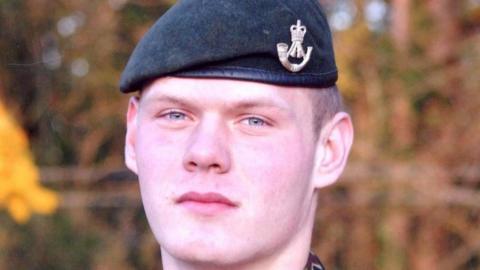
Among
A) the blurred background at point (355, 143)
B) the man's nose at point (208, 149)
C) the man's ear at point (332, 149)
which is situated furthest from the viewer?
the blurred background at point (355, 143)

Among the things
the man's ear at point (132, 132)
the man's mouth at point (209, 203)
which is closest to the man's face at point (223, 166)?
the man's mouth at point (209, 203)

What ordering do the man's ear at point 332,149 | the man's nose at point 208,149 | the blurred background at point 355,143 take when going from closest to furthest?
the man's nose at point 208,149, the man's ear at point 332,149, the blurred background at point 355,143

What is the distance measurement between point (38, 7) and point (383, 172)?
5.06 ft

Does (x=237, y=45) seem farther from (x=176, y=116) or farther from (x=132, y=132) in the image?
(x=132, y=132)

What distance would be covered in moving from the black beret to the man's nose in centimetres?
8

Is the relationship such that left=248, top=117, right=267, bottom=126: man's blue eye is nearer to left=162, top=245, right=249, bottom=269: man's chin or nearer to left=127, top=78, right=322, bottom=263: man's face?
left=127, top=78, right=322, bottom=263: man's face

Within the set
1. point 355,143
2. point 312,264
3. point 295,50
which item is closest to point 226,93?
point 295,50

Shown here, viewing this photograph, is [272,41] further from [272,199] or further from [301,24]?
[272,199]

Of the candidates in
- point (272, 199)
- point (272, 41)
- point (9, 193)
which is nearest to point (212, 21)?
point (272, 41)

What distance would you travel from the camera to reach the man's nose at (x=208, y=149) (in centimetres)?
161

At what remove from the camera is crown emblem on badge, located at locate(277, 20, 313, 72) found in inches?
67.0

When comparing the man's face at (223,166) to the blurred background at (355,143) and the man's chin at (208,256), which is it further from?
the blurred background at (355,143)

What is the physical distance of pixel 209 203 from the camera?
1627 mm

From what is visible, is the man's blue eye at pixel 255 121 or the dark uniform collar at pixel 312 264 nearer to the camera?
the man's blue eye at pixel 255 121
